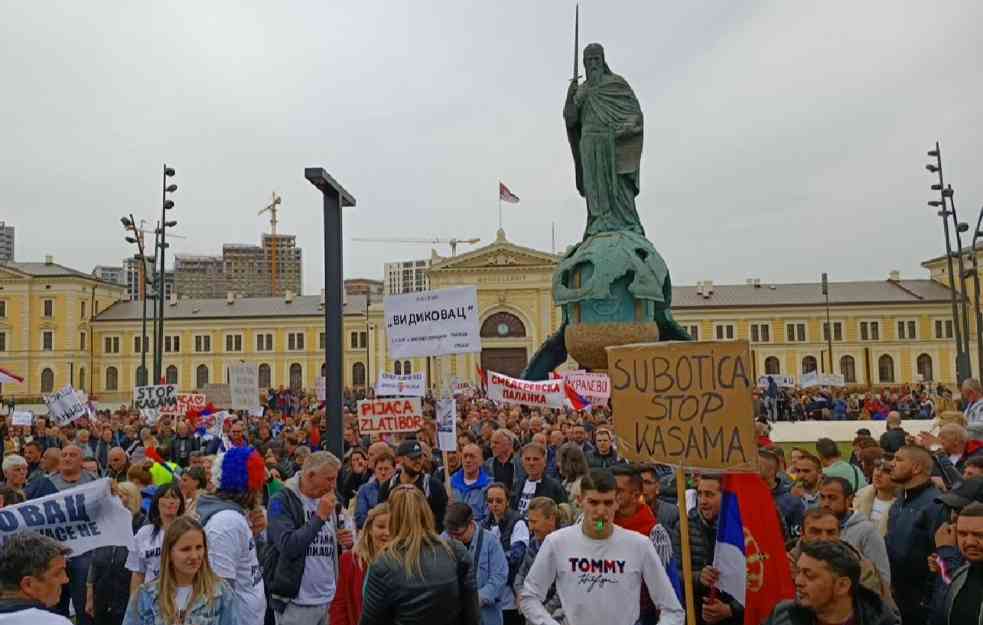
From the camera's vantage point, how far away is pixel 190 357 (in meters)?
80.8

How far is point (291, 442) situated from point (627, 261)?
13088mm

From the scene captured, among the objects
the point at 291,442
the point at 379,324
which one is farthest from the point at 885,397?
the point at 379,324

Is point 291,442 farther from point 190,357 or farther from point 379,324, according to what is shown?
point 190,357

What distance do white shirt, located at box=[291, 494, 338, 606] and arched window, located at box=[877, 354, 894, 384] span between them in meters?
75.7

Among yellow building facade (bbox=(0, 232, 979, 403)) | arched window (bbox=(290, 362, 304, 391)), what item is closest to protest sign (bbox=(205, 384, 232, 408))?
yellow building facade (bbox=(0, 232, 979, 403))

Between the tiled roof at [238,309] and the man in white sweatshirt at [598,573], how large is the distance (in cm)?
7460

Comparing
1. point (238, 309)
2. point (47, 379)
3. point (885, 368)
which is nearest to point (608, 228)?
point (885, 368)

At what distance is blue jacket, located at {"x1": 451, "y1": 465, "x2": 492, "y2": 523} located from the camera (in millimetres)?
7570

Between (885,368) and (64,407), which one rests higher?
(885,368)

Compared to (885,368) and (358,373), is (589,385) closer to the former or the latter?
(358,373)

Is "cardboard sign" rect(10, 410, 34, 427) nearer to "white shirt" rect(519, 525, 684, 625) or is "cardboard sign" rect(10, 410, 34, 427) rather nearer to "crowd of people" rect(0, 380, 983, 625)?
"crowd of people" rect(0, 380, 983, 625)

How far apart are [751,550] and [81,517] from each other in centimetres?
375

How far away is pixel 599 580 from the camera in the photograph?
469cm

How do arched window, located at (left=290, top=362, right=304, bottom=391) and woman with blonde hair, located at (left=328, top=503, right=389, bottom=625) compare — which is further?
arched window, located at (left=290, top=362, right=304, bottom=391)
